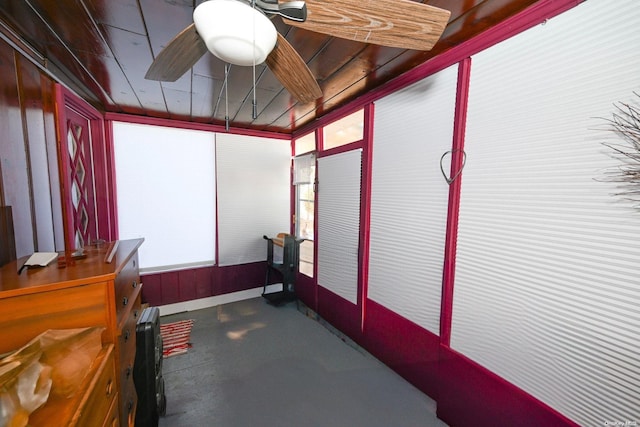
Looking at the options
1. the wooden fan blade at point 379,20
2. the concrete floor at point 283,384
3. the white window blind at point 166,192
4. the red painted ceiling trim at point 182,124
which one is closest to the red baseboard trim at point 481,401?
the concrete floor at point 283,384

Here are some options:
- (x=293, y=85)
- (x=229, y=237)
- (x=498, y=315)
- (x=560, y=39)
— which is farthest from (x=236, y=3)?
(x=229, y=237)

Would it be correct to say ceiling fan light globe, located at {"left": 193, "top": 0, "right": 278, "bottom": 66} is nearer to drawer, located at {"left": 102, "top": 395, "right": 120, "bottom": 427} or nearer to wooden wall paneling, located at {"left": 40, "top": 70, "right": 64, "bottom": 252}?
drawer, located at {"left": 102, "top": 395, "right": 120, "bottom": 427}

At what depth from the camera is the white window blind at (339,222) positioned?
258 cm

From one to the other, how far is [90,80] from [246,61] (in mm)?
2096

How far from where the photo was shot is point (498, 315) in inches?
56.6

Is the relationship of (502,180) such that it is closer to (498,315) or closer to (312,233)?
(498,315)

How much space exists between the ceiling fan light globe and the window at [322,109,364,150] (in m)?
1.73

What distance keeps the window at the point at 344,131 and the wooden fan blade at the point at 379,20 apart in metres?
1.48

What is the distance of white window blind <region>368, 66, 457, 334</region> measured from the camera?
175 centimetres

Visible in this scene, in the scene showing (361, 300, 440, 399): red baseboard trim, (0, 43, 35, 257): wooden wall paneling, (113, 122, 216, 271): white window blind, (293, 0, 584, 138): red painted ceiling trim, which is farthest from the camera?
(113, 122, 216, 271): white window blind

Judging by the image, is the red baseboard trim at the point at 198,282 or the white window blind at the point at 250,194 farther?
the white window blind at the point at 250,194

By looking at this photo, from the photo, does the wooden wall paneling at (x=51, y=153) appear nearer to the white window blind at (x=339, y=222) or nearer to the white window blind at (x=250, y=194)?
the white window blind at (x=250, y=194)

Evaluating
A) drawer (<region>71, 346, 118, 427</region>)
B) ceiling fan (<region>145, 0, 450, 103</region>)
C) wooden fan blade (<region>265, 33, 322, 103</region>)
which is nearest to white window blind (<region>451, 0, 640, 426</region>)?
ceiling fan (<region>145, 0, 450, 103</region>)

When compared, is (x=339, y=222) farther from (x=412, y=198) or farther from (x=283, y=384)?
(x=283, y=384)
